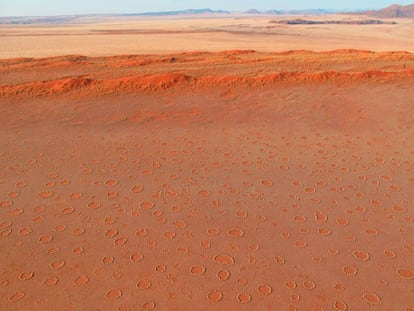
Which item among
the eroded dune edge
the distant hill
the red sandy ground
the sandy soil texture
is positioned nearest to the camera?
the red sandy ground

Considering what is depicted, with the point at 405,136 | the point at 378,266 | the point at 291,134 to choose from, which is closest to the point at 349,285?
the point at 378,266

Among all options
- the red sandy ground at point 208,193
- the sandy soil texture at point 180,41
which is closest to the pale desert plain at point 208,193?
the red sandy ground at point 208,193

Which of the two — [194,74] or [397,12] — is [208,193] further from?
[397,12]

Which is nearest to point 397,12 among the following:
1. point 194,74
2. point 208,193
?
point 194,74

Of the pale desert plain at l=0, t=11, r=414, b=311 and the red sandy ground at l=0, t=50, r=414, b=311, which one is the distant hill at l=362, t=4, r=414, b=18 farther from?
the pale desert plain at l=0, t=11, r=414, b=311

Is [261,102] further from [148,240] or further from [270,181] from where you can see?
[148,240]

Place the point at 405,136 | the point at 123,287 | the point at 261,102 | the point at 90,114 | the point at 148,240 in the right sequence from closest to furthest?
the point at 123,287
the point at 148,240
the point at 405,136
the point at 90,114
the point at 261,102

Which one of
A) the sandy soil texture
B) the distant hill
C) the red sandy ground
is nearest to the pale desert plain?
the red sandy ground
